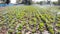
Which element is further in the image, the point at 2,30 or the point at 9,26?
the point at 9,26

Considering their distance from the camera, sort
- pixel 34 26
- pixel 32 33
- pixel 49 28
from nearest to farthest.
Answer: pixel 32 33 < pixel 49 28 < pixel 34 26

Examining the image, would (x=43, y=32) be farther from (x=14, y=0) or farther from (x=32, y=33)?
(x=14, y=0)

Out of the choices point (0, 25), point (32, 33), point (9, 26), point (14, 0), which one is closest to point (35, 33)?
point (32, 33)

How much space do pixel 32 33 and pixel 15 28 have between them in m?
0.37

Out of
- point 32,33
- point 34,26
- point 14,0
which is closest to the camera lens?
point 32,33

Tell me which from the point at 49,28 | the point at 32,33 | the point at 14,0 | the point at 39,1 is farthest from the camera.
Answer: the point at 14,0

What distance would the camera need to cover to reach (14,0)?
1484 cm

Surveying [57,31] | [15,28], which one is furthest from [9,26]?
[57,31]

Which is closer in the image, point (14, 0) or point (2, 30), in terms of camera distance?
point (2, 30)

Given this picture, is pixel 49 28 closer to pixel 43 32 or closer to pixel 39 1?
pixel 43 32

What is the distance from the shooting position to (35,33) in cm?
285

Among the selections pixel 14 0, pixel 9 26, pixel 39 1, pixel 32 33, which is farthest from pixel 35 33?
pixel 14 0

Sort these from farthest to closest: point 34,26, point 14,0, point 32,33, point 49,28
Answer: point 14,0
point 34,26
point 49,28
point 32,33

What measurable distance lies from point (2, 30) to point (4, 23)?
1.44ft
